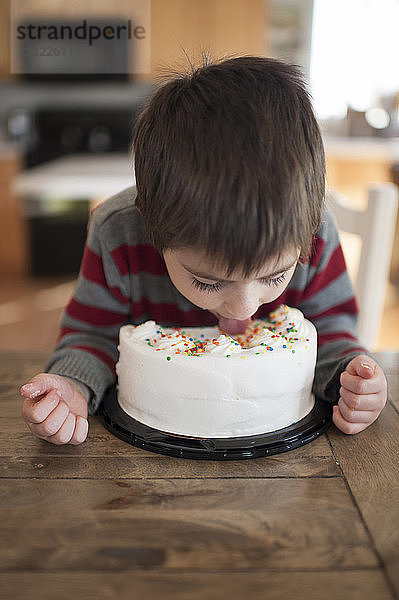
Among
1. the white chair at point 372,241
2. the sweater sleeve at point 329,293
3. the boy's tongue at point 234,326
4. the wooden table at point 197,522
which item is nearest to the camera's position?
the wooden table at point 197,522

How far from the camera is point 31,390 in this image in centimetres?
78

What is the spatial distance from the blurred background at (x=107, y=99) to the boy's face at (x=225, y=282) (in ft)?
7.61

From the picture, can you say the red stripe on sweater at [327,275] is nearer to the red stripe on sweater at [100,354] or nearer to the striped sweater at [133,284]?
the striped sweater at [133,284]

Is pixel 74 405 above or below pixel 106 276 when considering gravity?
below

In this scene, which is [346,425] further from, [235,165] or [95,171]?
[95,171]

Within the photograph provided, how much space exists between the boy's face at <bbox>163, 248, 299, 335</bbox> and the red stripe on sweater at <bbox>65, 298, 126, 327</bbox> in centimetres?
27

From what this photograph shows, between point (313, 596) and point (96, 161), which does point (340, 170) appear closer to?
point (96, 161)

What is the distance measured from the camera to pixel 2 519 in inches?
24.7

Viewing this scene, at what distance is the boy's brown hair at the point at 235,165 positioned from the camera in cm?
68

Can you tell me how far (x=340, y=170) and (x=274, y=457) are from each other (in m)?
3.65

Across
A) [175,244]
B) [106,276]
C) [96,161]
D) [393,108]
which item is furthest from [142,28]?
[175,244]

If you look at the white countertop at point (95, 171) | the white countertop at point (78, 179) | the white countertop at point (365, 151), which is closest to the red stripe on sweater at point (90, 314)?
the white countertop at point (95, 171)

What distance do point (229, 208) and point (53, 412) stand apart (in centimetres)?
34

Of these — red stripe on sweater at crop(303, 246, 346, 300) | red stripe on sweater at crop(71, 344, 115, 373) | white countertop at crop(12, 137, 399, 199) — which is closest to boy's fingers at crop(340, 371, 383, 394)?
red stripe on sweater at crop(303, 246, 346, 300)
